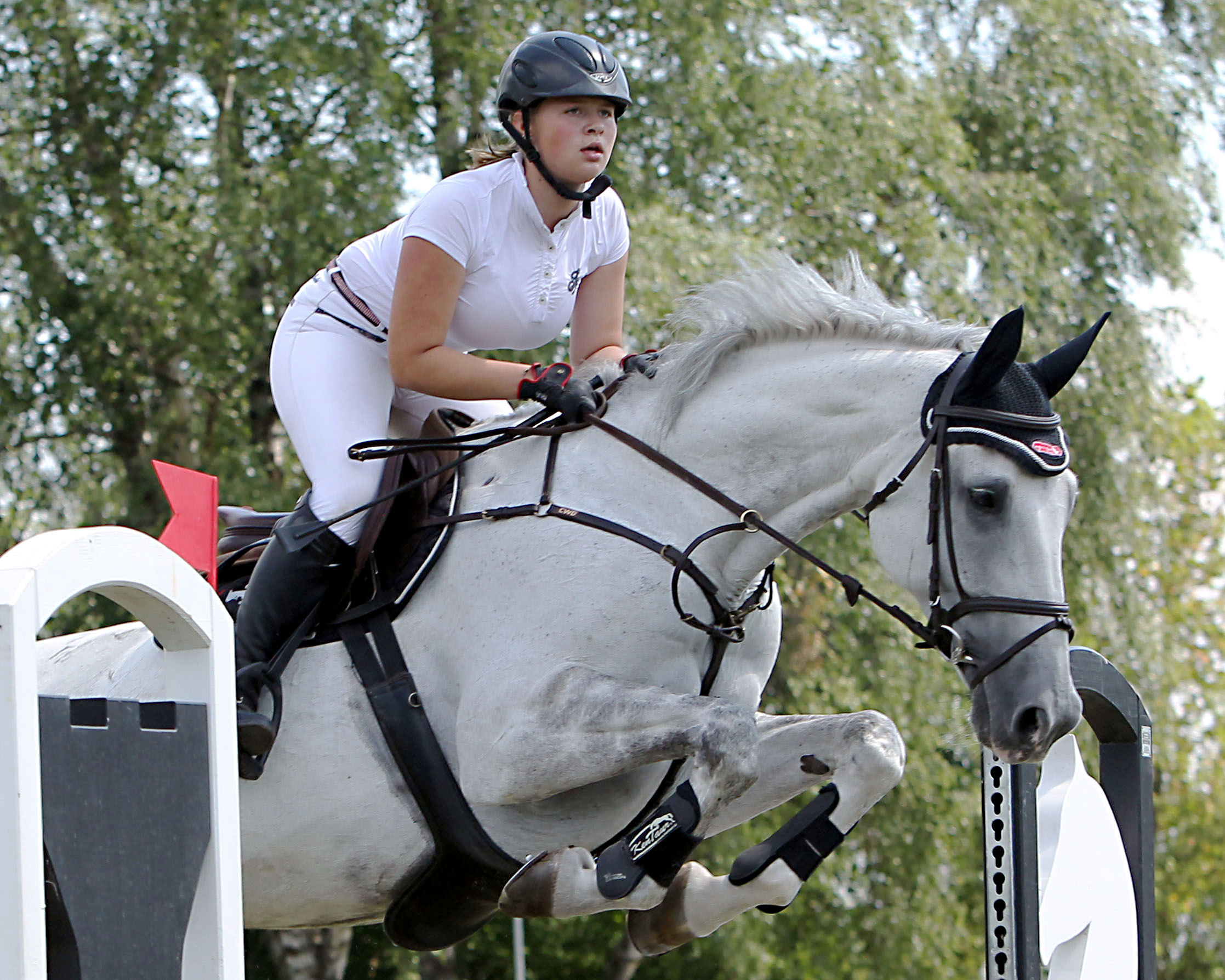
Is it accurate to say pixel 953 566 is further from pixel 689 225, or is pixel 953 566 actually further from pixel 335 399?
pixel 689 225

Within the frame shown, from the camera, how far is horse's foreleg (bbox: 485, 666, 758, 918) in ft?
9.98

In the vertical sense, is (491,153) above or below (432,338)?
above

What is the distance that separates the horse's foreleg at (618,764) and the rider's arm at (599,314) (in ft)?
3.31

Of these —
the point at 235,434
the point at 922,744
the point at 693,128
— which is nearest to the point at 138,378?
the point at 235,434

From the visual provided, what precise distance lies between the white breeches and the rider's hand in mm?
416

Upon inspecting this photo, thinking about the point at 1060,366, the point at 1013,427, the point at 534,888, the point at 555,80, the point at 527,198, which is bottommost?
the point at 534,888

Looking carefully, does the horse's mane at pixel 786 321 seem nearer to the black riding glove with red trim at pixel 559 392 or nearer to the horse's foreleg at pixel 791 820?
the black riding glove with red trim at pixel 559 392

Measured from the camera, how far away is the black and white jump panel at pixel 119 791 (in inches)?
77.7

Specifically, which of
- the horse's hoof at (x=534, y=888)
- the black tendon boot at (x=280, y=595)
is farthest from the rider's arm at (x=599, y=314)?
the horse's hoof at (x=534, y=888)

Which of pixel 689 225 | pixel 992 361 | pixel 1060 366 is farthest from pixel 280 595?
pixel 689 225

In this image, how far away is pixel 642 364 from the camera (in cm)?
352

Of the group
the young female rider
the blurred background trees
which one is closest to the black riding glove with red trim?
the young female rider

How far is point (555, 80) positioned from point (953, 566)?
1357 millimetres

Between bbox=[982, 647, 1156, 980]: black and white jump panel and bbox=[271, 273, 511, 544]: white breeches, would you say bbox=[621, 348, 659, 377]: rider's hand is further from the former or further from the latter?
bbox=[982, 647, 1156, 980]: black and white jump panel
